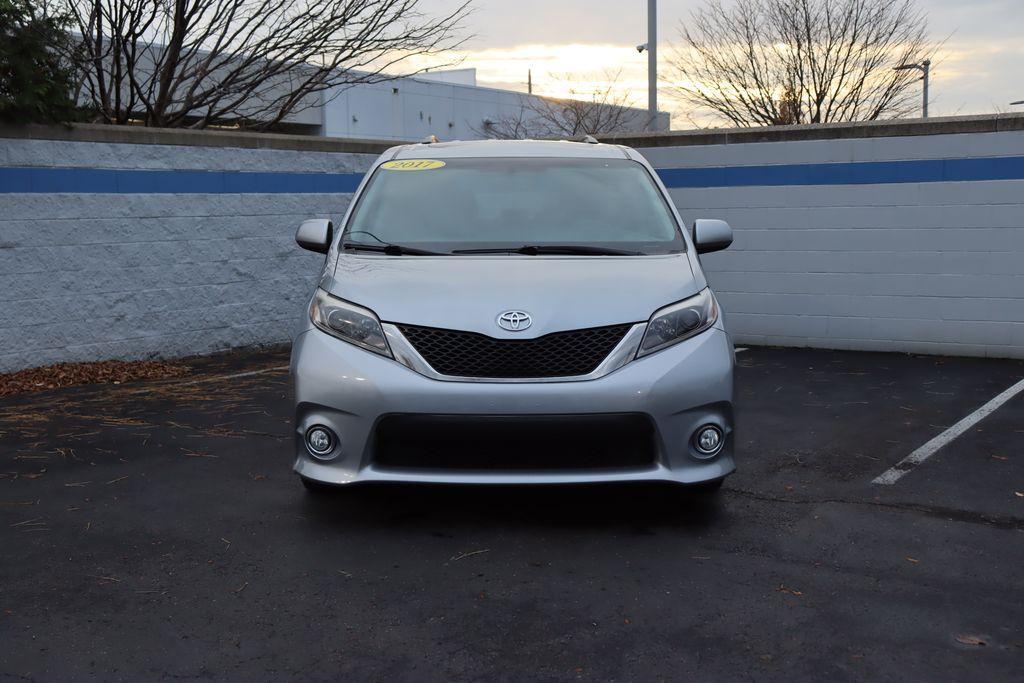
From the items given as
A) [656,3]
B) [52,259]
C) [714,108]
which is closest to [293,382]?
[52,259]

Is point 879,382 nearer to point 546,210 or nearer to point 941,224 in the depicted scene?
point 941,224

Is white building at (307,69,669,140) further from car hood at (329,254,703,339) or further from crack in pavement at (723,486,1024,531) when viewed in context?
crack in pavement at (723,486,1024,531)

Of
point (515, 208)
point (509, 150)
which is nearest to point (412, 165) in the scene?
point (509, 150)

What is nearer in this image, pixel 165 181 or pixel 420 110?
pixel 165 181

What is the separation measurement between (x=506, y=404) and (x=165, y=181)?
6.41m

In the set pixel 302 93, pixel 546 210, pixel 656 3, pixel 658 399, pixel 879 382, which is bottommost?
pixel 879 382

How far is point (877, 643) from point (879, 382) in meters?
5.47

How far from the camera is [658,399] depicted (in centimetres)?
442

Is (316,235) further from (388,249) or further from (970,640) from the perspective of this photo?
(970,640)

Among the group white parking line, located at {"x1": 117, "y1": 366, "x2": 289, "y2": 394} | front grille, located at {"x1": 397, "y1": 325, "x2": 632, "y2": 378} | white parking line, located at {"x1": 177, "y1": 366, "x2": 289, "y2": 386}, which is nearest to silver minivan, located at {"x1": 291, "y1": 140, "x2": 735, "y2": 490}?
front grille, located at {"x1": 397, "y1": 325, "x2": 632, "y2": 378}

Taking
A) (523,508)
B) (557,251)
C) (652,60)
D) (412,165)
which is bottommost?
(523,508)

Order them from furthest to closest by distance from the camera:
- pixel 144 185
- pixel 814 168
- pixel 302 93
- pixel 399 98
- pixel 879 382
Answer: pixel 399 98
pixel 302 93
pixel 814 168
pixel 144 185
pixel 879 382

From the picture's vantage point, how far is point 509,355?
4.46 meters

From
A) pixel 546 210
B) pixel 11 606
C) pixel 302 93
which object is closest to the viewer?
pixel 11 606
